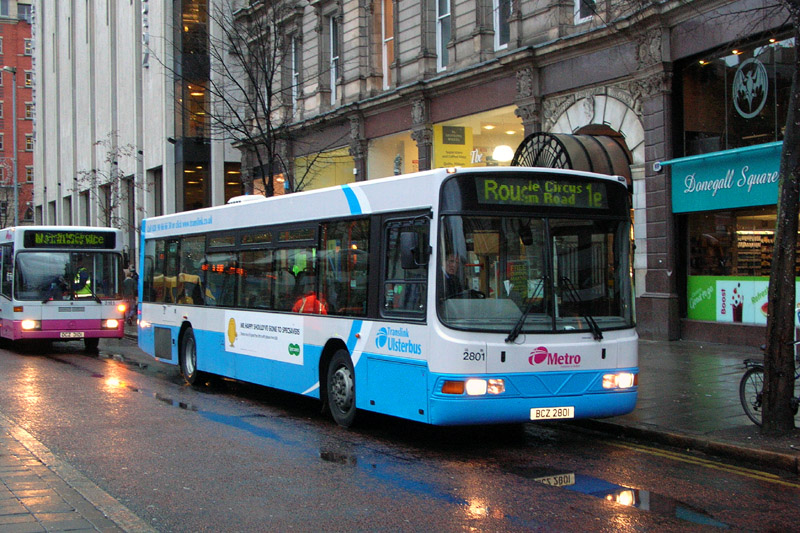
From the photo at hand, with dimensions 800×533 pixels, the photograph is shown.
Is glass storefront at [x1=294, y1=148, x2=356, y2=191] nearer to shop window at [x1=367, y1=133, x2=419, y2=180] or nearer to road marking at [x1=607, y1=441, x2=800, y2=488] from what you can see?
shop window at [x1=367, y1=133, x2=419, y2=180]

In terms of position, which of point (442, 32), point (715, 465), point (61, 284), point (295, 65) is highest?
point (295, 65)

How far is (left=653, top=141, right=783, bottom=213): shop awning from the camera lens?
16.3 metres

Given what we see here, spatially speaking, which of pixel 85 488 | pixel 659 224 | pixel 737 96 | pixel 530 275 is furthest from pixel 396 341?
pixel 737 96

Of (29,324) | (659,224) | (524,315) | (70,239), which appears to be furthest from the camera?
(70,239)

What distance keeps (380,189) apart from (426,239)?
1.20m

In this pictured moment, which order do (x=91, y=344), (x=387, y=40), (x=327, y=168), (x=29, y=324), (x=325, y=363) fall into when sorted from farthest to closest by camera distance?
(x=327, y=168) < (x=387, y=40) < (x=91, y=344) < (x=29, y=324) < (x=325, y=363)

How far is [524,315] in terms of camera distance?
8.88 m

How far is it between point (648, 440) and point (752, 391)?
138cm

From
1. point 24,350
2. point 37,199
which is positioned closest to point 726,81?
point 24,350

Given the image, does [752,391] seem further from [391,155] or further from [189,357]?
[391,155]

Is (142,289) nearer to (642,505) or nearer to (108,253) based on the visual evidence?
(108,253)

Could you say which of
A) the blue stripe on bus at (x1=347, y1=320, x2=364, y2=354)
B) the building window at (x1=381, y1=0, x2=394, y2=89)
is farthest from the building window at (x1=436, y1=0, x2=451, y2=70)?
the blue stripe on bus at (x1=347, y1=320, x2=364, y2=354)

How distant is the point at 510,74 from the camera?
21922 mm

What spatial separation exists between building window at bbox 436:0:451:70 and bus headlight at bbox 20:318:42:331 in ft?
40.5
